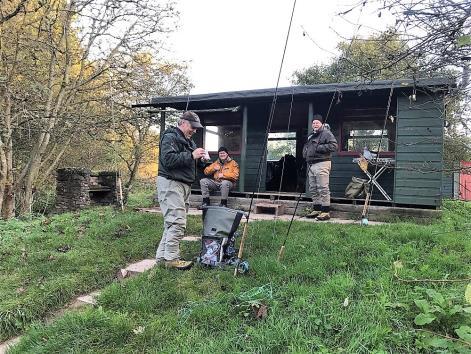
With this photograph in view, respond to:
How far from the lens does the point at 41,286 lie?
12.7 ft

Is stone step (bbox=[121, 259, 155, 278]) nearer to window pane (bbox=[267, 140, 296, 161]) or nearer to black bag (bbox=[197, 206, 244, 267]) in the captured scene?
black bag (bbox=[197, 206, 244, 267])

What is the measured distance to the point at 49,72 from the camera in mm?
10180

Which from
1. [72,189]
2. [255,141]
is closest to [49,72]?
[72,189]

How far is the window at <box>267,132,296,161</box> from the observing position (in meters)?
9.90

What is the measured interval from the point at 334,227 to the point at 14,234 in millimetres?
5440

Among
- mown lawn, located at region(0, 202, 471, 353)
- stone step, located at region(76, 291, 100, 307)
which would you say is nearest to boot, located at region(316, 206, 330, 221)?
mown lawn, located at region(0, 202, 471, 353)

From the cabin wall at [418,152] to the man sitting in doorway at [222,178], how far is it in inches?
128

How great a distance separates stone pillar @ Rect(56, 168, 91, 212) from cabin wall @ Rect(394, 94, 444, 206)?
7837 millimetres

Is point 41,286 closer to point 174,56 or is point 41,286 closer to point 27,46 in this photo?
point 27,46

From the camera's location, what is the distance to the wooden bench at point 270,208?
709 cm

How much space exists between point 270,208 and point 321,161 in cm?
147

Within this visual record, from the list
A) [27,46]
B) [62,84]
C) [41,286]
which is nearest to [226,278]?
[41,286]

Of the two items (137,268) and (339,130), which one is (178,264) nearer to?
(137,268)

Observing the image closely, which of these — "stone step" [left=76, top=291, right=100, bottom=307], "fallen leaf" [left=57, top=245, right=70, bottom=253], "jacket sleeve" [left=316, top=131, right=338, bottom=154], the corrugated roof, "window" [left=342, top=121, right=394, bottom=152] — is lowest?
"stone step" [left=76, top=291, right=100, bottom=307]
